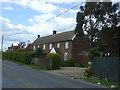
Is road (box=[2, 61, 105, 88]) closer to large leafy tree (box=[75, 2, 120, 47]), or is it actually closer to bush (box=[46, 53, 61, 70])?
bush (box=[46, 53, 61, 70])

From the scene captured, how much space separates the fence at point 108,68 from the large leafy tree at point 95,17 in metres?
18.9

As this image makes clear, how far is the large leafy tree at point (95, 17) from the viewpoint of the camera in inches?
1613

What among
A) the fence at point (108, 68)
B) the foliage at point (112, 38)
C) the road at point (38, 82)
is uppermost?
the foliage at point (112, 38)

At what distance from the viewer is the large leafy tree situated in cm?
4097

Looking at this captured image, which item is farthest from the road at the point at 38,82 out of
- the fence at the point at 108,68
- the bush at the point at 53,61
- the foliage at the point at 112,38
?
the bush at the point at 53,61

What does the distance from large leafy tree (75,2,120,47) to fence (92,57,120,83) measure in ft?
62.0

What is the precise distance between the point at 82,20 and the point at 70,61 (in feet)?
25.3

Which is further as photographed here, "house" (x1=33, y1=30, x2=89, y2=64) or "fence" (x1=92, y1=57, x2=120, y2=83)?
"house" (x1=33, y1=30, x2=89, y2=64)

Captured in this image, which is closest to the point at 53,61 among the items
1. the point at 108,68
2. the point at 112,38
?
the point at 112,38

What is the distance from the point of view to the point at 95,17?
1660 inches

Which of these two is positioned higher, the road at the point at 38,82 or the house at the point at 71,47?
the house at the point at 71,47

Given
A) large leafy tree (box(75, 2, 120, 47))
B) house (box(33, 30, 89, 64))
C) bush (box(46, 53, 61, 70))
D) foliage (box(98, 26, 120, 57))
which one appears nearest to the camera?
foliage (box(98, 26, 120, 57))

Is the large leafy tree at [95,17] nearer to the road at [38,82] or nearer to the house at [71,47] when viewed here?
the house at [71,47]

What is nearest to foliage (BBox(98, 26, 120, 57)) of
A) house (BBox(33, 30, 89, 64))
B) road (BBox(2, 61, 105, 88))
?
road (BBox(2, 61, 105, 88))
